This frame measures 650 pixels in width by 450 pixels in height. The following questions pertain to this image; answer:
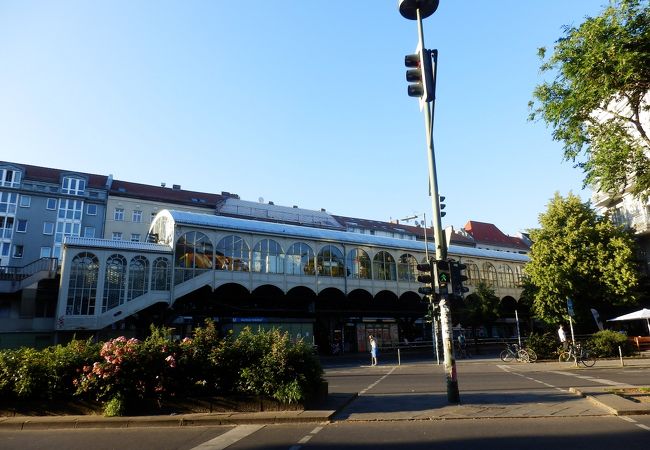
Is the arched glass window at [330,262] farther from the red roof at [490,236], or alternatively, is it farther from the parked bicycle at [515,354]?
the red roof at [490,236]

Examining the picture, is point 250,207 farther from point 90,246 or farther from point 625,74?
point 625,74

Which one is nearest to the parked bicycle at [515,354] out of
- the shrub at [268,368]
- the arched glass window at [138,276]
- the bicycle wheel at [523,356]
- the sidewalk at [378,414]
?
the bicycle wheel at [523,356]

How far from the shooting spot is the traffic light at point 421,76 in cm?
1057

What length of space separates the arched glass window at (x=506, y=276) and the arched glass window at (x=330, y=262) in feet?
75.0

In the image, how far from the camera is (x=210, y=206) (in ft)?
233

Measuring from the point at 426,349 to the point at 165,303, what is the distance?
2314 centimetres

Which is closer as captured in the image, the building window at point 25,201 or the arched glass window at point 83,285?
the arched glass window at point 83,285

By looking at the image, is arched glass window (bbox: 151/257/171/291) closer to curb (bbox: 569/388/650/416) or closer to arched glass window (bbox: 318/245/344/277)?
arched glass window (bbox: 318/245/344/277)

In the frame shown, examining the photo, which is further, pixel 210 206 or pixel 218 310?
pixel 210 206

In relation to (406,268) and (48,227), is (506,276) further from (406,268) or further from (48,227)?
(48,227)

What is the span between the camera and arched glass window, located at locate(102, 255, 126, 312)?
116ft

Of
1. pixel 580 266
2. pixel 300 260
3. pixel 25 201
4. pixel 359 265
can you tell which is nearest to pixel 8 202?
pixel 25 201

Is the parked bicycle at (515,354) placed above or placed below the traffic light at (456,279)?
below

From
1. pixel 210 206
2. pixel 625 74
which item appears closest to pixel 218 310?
pixel 210 206
